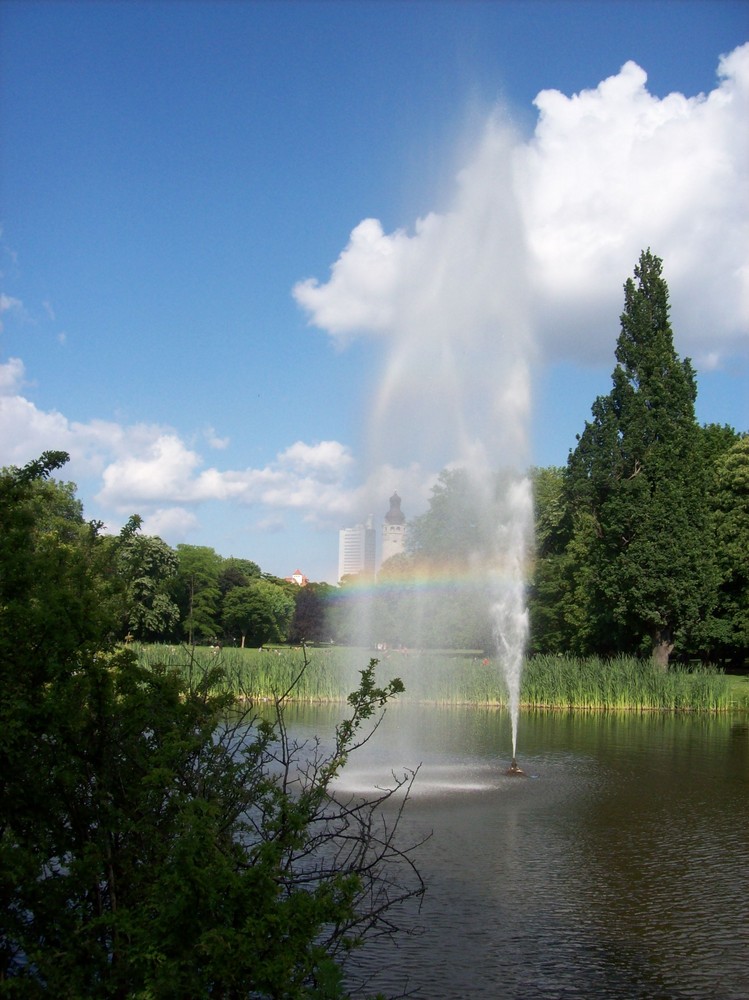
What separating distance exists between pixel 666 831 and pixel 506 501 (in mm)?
12018

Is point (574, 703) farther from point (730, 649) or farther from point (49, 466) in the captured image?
point (49, 466)

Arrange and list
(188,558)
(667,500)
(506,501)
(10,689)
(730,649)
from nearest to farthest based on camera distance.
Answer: (10,689)
(506,501)
(667,500)
(730,649)
(188,558)

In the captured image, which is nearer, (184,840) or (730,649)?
(184,840)

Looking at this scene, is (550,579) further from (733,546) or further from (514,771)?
(514,771)

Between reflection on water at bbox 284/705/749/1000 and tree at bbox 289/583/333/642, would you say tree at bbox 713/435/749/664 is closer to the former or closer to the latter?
reflection on water at bbox 284/705/749/1000

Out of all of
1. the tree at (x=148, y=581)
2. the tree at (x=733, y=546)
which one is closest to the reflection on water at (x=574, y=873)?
the tree at (x=148, y=581)

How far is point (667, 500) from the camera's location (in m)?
39.4

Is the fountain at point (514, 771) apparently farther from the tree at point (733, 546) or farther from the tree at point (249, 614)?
the tree at point (249, 614)

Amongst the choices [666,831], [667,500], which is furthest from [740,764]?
[667,500]

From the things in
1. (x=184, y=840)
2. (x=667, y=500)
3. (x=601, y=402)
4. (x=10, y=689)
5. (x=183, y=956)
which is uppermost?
(x=601, y=402)

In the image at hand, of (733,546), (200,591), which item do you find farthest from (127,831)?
(200,591)

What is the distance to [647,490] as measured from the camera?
39594 millimetres

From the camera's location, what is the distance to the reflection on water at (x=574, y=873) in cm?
750

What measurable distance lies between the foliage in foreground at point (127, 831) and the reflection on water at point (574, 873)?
2.75 m
